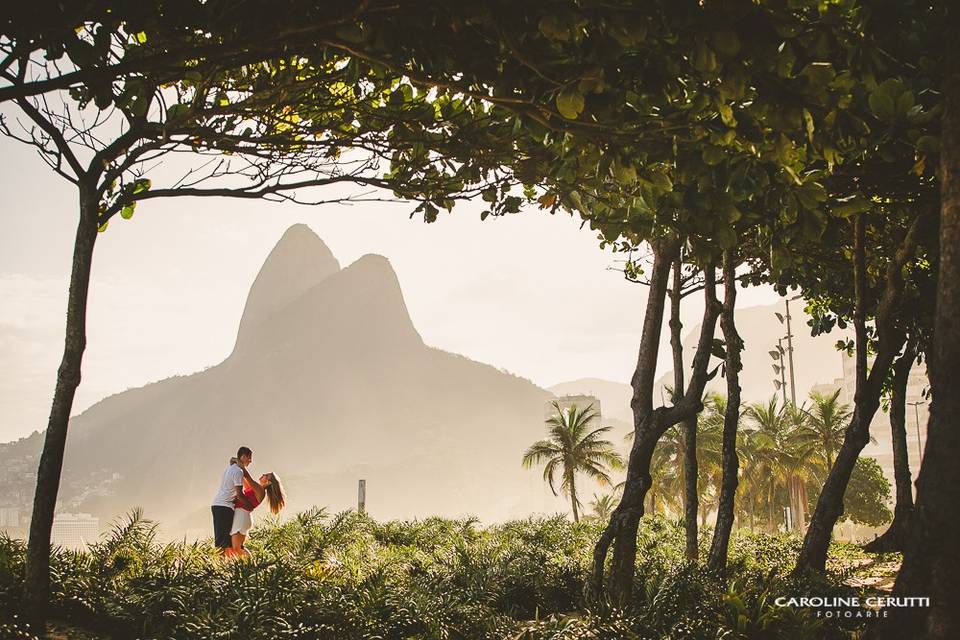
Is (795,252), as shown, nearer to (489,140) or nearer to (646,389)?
(646,389)

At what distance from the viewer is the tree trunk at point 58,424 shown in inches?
238

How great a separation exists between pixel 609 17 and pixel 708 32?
54cm

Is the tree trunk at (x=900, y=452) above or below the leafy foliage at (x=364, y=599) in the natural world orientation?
above

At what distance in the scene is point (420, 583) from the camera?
8.11 meters

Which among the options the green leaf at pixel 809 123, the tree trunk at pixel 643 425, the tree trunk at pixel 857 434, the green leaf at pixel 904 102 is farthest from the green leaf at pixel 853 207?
the tree trunk at pixel 857 434

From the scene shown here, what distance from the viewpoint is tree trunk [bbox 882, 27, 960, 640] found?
13.4 feet

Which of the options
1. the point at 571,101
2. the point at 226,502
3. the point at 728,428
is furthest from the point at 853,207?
the point at 226,502

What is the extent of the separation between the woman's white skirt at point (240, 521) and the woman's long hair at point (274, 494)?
38 centimetres

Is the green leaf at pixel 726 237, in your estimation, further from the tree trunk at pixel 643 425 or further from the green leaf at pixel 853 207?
the tree trunk at pixel 643 425

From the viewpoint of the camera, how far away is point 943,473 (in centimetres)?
416

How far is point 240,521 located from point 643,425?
20.6 feet

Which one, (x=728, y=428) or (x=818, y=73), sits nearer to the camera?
(x=818, y=73)

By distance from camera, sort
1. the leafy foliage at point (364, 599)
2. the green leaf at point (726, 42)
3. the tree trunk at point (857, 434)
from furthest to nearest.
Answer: the tree trunk at point (857, 434) → the leafy foliage at point (364, 599) → the green leaf at point (726, 42)

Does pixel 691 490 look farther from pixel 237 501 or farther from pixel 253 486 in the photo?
pixel 237 501
